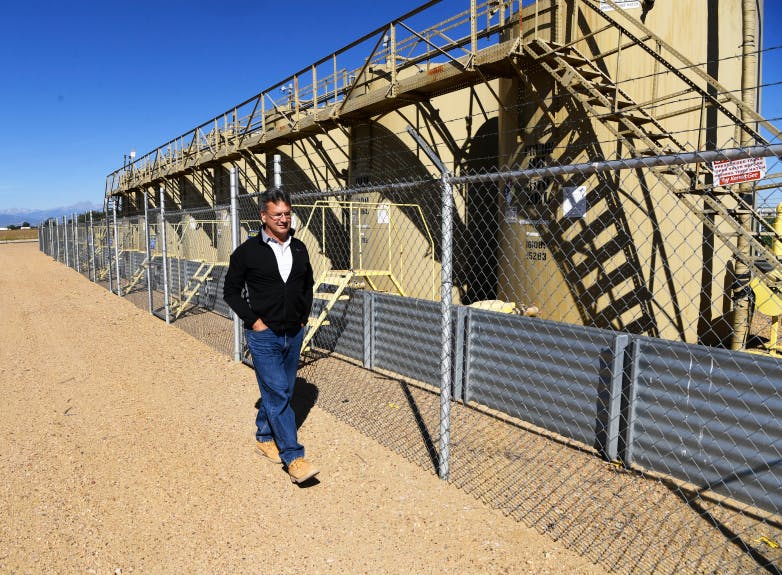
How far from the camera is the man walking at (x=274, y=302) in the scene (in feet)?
12.6

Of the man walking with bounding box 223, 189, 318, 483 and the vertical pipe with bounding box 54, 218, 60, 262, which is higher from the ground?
the vertical pipe with bounding box 54, 218, 60, 262

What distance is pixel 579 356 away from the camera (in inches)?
→ 176

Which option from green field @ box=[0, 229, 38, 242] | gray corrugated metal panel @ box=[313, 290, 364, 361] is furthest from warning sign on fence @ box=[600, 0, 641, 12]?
green field @ box=[0, 229, 38, 242]

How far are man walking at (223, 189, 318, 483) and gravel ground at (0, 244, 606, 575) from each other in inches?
16.1

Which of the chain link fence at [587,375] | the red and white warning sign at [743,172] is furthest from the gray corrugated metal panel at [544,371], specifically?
the red and white warning sign at [743,172]

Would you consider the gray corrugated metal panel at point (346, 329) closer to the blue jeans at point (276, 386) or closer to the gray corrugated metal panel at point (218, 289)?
the blue jeans at point (276, 386)

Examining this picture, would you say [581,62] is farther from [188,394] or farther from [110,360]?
[110,360]

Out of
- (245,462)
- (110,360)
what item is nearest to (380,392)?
(245,462)

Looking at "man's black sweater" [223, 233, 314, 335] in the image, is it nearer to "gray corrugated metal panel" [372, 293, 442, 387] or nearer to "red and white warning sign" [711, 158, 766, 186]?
"gray corrugated metal panel" [372, 293, 442, 387]

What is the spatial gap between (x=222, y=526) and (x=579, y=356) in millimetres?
3035

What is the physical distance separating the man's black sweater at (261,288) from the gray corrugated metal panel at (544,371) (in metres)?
2.16

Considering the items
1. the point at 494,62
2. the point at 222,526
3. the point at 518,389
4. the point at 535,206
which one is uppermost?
the point at 494,62

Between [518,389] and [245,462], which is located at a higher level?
[518,389]

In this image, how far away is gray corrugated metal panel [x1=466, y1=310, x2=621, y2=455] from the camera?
14.2 ft
